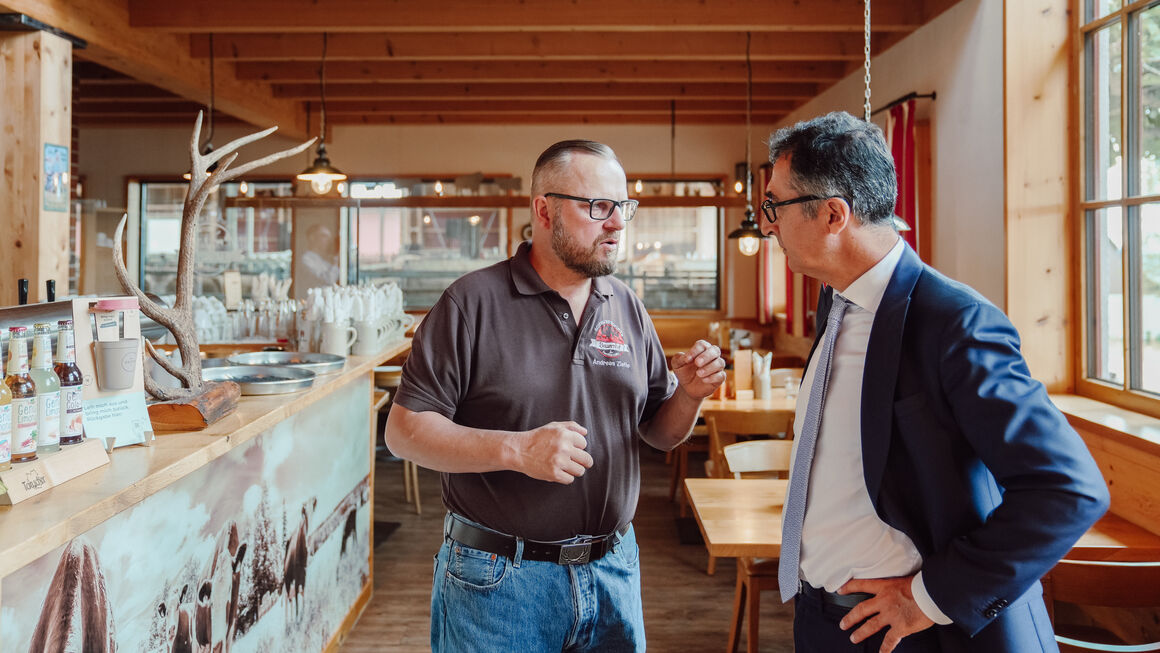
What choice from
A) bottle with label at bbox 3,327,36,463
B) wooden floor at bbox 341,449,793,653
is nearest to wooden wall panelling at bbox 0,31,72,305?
wooden floor at bbox 341,449,793,653

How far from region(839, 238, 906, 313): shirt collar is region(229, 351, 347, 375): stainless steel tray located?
241 cm

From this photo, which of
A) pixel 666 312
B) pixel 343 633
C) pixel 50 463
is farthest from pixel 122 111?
pixel 50 463

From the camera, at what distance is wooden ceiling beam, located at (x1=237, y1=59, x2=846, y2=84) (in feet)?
23.2

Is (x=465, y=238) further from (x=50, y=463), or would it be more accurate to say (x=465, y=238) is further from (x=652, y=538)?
(x=50, y=463)

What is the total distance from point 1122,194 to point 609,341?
111 inches

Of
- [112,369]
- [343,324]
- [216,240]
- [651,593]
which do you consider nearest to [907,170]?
[651,593]

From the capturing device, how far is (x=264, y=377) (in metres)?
2.86

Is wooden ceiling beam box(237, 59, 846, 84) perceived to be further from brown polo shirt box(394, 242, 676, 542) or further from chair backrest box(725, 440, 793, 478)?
brown polo shirt box(394, 242, 676, 542)

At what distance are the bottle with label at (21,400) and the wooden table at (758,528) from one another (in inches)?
70.2

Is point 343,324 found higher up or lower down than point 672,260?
lower down

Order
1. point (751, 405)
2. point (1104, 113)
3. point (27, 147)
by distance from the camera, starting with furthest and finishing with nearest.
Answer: point (751, 405), point (27, 147), point (1104, 113)

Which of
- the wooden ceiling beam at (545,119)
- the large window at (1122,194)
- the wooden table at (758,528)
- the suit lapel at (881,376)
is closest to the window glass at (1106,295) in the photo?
the large window at (1122,194)

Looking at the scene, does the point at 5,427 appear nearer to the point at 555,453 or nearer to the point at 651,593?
the point at 555,453

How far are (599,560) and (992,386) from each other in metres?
0.93
